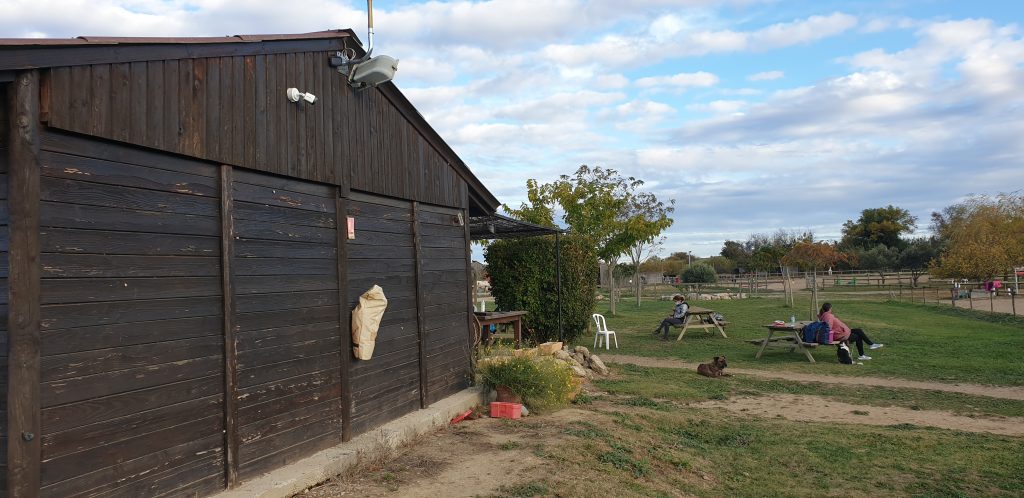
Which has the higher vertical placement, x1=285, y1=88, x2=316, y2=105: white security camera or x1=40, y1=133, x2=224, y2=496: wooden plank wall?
x1=285, y1=88, x2=316, y2=105: white security camera

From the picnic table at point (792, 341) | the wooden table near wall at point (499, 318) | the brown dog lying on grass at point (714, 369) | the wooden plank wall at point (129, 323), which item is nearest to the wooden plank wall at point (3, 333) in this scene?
the wooden plank wall at point (129, 323)

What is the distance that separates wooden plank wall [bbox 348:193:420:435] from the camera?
641 centimetres

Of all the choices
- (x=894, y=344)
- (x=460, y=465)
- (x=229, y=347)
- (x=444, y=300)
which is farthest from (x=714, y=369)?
(x=229, y=347)

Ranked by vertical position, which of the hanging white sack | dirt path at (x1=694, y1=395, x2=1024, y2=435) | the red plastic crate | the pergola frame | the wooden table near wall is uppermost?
the pergola frame

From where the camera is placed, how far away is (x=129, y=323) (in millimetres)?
3973

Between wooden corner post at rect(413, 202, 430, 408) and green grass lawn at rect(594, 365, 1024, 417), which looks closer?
wooden corner post at rect(413, 202, 430, 408)

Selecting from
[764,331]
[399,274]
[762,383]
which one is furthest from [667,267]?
[399,274]

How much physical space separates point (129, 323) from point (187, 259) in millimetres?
591

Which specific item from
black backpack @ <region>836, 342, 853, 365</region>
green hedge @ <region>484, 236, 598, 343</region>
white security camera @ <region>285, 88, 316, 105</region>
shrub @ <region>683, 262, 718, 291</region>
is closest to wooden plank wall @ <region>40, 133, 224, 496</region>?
white security camera @ <region>285, 88, 316, 105</region>

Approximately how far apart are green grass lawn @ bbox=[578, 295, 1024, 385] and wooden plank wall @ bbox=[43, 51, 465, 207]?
892 centimetres

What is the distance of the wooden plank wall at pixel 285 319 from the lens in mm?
4965

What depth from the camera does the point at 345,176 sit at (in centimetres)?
628

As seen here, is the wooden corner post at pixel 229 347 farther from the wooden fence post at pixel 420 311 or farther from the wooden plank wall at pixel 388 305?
the wooden fence post at pixel 420 311

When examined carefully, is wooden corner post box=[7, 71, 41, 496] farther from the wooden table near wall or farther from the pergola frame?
the wooden table near wall
